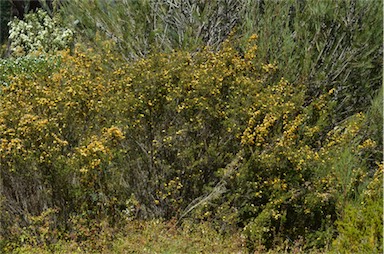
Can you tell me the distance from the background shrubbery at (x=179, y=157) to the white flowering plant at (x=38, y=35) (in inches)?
194

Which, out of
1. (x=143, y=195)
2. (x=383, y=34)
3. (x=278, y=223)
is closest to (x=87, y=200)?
(x=143, y=195)

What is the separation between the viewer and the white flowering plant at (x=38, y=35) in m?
10.6

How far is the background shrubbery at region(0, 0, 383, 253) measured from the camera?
526 centimetres

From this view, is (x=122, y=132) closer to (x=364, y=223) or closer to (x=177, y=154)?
(x=177, y=154)

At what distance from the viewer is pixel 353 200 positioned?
17.3ft

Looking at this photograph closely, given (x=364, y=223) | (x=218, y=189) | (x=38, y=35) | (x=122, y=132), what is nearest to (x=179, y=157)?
(x=218, y=189)

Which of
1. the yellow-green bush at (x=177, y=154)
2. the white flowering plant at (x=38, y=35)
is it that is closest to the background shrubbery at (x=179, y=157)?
the yellow-green bush at (x=177, y=154)

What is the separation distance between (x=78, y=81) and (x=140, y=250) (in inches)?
60.7

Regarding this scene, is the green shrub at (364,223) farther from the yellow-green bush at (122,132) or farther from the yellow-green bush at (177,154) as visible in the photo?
the yellow-green bush at (122,132)

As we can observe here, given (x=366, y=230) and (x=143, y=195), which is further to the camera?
(x=143, y=195)

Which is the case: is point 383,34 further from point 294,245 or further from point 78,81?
point 78,81

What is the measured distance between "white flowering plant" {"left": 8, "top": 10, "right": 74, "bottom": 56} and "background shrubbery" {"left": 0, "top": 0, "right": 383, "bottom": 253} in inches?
194

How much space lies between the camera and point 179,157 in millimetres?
5602

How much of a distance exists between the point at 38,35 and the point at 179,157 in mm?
6448
